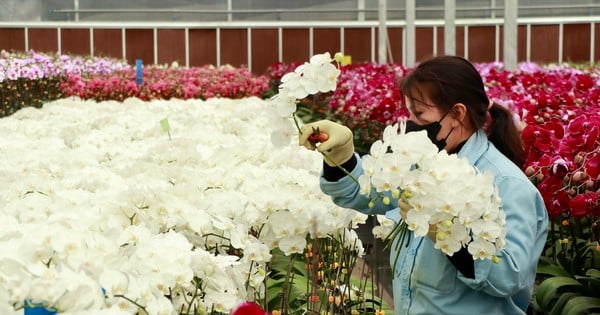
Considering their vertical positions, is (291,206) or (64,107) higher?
(291,206)

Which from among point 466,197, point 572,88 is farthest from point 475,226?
point 572,88

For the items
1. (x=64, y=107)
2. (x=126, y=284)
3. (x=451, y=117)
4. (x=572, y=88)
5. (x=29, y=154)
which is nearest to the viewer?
(x=126, y=284)

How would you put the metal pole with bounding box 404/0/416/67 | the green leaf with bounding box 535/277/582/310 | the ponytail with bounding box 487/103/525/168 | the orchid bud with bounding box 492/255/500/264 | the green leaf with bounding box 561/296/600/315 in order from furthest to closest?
the metal pole with bounding box 404/0/416/67 → the green leaf with bounding box 535/277/582/310 → the green leaf with bounding box 561/296/600/315 → the ponytail with bounding box 487/103/525/168 → the orchid bud with bounding box 492/255/500/264

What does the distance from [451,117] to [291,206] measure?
0.62 metres

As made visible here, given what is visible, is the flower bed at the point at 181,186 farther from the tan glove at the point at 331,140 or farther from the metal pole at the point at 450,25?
the metal pole at the point at 450,25

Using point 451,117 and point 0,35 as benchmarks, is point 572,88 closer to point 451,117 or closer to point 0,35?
point 451,117

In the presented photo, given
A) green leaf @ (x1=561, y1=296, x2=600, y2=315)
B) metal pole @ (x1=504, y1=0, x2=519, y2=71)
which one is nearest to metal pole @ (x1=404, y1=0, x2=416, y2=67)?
metal pole @ (x1=504, y1=0, x2=519, y2=71)

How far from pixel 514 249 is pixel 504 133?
0.51 m

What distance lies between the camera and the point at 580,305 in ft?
14.9

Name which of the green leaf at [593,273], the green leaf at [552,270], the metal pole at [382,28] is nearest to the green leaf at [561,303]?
the green leaf at [593,273]

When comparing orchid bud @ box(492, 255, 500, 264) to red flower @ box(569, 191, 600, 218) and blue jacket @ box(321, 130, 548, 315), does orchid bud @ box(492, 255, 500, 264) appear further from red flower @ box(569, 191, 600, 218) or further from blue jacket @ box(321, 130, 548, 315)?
red flower @ box(569, 191, 600, 218)

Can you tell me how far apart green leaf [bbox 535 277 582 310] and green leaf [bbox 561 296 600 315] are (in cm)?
13

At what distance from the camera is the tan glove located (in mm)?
2791

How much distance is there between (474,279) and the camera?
2746 millimetres
